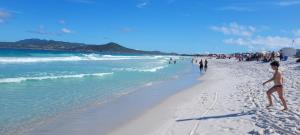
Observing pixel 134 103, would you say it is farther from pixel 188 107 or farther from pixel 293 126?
pixel 293 126

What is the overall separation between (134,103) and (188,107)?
104 inches

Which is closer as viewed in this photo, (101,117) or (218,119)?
(218,119)

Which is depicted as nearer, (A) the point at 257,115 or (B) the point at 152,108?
(A) the point at 257,115

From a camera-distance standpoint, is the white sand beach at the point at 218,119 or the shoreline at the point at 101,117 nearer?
the white sand beach at the point at 218,119

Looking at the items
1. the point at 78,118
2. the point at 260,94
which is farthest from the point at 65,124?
the point at 260,94

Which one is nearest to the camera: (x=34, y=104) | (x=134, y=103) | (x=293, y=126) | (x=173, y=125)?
(x=293, y=126)

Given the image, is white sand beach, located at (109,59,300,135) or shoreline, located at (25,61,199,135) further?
shoreline, located at (25,61,199,135)

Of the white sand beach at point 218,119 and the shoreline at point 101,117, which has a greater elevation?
the white sand beach at point 218,119

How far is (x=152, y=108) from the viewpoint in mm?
13375

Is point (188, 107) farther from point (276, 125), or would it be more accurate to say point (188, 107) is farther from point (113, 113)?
point (276, 125)

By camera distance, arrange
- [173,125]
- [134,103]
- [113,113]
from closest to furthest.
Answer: [173,125], [113,113], [134,103]

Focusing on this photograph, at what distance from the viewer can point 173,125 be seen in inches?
375

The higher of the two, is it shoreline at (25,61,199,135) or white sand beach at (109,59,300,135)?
white sand beach at (109,59,300,135)

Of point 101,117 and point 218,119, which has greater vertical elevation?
point 218,119
